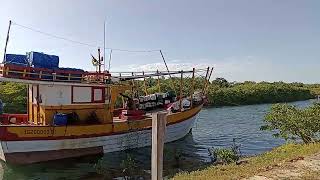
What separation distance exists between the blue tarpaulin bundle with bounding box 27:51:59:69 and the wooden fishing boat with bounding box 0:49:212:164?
1.15 feet

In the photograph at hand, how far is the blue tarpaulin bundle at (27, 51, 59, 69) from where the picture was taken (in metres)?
18.4

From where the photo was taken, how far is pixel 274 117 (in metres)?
16.4

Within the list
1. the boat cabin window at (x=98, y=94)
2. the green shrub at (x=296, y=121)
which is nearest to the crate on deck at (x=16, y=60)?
the boat cabin window at (x=98, y=94)

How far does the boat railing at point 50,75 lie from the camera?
1762 centimetres

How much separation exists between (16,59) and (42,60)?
1.17 meters

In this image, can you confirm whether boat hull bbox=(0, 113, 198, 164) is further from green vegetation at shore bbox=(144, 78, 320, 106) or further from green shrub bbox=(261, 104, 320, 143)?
green vegetation at shore bbox=(144, 78, 320, 106)

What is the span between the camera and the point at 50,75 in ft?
61.0

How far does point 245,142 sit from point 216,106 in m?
32.9

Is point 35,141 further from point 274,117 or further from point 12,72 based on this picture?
point 274,117

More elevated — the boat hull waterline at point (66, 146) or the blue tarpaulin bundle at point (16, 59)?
the blue tarpaulin bundle at point (16, 59)

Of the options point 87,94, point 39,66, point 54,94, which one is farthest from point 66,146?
point 39,66

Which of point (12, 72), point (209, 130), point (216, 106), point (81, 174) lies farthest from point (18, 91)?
point (216, 106)

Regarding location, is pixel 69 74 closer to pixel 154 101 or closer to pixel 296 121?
pixel 154 101

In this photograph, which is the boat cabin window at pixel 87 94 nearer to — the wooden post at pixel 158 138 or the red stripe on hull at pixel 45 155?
the red stripe on hull at pixel 45 155
